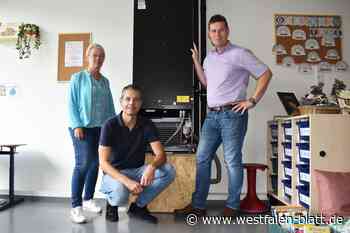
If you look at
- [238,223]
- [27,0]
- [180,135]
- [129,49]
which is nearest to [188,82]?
[180,135]

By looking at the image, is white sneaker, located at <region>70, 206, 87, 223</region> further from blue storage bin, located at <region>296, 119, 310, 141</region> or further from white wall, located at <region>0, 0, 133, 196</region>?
blue storage bin, located at <region>296, 119, 310, 141</region>

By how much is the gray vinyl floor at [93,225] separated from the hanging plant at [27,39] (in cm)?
147

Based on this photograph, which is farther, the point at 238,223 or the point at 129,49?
the point at 129,49

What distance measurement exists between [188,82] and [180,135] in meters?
0.44

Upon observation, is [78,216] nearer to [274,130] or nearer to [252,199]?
[252,199]

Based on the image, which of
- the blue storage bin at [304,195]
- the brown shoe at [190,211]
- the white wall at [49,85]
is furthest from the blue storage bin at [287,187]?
the white wall at [49,85]

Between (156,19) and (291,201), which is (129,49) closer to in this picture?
(156,19)

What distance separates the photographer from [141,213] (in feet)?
7.48

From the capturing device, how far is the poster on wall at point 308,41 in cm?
300

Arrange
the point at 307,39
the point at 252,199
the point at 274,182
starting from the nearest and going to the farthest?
the point at 252,199 < the point at 274,182 < the point at 307,39

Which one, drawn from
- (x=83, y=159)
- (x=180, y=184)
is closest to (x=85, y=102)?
(x=83, y=159)

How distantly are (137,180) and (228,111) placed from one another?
79 centimetres

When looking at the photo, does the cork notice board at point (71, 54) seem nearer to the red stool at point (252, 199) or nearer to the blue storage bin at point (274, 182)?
the red stool at point (252, 199)

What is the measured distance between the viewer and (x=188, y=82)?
8.87 ft
